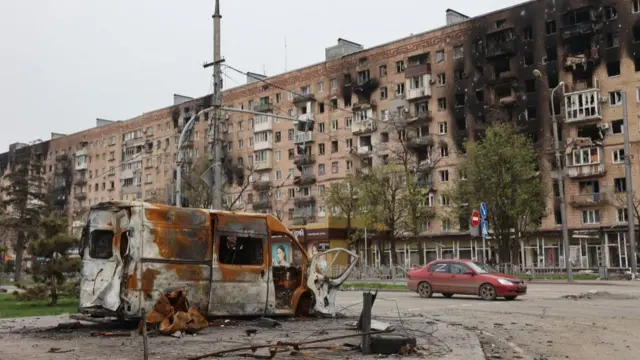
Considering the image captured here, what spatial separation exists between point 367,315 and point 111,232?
5.88m

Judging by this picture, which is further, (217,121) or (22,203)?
(22,203)

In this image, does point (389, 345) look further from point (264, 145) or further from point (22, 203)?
point (264, 145)

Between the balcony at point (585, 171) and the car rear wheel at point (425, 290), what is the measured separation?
3658 cm

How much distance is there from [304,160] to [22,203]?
31.5 metres

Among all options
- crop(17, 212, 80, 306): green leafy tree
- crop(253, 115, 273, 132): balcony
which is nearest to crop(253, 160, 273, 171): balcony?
crop(253, 115, 273, 132): balcony

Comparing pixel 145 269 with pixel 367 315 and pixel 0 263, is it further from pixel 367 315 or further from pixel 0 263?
pixel 0 263

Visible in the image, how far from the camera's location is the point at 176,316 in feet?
38.9

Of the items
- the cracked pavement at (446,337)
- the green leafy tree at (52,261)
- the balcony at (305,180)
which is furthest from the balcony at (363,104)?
the cracked pavement at (446,337)

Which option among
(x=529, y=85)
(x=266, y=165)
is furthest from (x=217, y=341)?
(x=266, y=165)

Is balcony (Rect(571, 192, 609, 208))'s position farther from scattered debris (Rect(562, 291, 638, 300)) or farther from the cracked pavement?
the cracked pavement

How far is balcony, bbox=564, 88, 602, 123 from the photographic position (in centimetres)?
5494

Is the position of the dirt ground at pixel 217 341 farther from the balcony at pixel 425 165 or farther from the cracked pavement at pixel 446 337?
the balcony at pixel 425 165

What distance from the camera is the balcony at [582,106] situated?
54938mm

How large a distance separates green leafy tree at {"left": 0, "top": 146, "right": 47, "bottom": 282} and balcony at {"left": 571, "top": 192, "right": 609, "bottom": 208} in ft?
144
